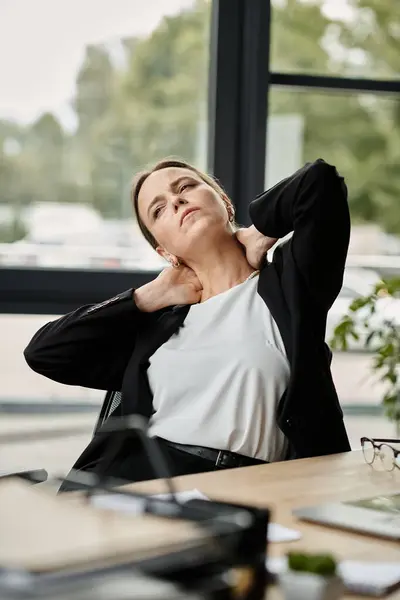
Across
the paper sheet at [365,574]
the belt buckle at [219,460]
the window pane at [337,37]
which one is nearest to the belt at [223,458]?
the belt buckle at [219,460]

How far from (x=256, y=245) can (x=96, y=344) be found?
442 mm

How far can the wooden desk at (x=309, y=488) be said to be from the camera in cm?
A: 121

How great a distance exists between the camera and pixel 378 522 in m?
1.32

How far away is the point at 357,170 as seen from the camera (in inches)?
147

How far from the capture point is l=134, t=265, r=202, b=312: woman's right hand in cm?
233

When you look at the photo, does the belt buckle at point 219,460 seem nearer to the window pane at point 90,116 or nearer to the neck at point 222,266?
the neck at point 222,266

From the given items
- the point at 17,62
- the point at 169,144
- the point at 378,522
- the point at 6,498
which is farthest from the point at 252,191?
the point at 6,498

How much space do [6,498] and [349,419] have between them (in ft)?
9.84

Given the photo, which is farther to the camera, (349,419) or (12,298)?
(349,419)

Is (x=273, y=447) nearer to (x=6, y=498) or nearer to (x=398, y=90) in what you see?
(x=6, y=498)

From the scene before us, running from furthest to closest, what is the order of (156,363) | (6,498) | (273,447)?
(156,363)
(273,447)
(6,498)

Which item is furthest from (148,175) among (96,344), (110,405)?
(110,405)

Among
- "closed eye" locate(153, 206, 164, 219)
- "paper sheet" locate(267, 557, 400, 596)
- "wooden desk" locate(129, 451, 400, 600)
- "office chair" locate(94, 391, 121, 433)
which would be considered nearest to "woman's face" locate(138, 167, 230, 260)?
"closed eye" locate(153, 206, 164, 219)

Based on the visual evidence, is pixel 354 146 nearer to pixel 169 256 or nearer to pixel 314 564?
pixel 169 256
